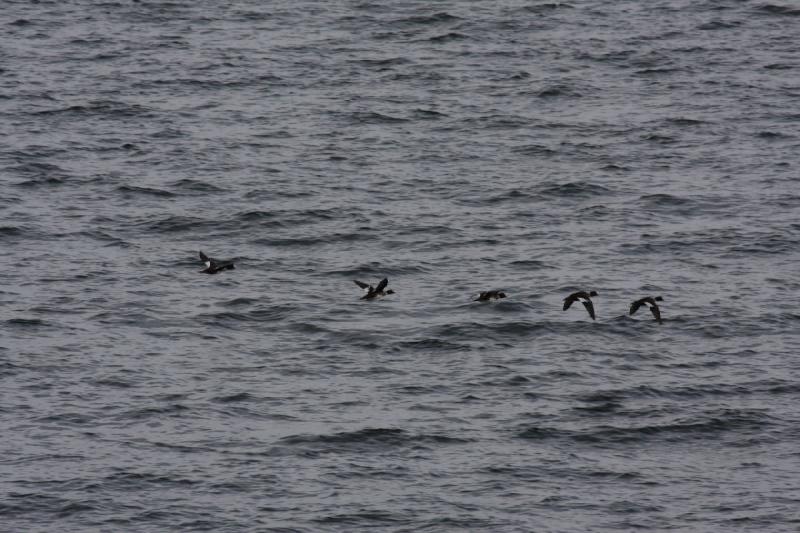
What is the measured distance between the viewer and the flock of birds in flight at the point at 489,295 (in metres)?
42.9

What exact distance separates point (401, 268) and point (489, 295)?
4.25m

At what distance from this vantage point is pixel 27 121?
61.3 m

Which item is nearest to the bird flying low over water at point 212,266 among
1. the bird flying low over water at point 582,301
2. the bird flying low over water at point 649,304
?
the bird flying low over water at point 582,301

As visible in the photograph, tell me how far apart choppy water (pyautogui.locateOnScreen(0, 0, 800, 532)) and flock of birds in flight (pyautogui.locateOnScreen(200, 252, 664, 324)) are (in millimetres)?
389

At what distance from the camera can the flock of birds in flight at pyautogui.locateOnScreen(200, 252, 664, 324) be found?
4288cm

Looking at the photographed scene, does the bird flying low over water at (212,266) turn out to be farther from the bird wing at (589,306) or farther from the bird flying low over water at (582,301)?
the bird wing at (589,306)

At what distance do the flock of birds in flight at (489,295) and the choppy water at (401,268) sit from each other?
39cm

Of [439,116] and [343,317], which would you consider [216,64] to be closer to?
[439,116]

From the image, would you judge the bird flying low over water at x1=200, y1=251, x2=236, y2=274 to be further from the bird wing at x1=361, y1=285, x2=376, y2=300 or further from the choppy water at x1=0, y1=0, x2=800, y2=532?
the bird wing at x1=361, y1=285, x2=376, y2=300

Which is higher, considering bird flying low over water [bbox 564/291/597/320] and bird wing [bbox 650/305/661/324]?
bird flying low over water [bbox 564/291/597/320]

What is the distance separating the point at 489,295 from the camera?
147 feet

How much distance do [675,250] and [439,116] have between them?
49.5 ft

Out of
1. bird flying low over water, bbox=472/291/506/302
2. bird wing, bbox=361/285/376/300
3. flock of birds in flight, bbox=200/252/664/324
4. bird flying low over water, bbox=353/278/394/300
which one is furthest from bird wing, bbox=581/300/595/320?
bird wing, bbox=361/285/376/300

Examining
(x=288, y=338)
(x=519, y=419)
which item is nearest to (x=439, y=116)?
(x=288, y=338)
